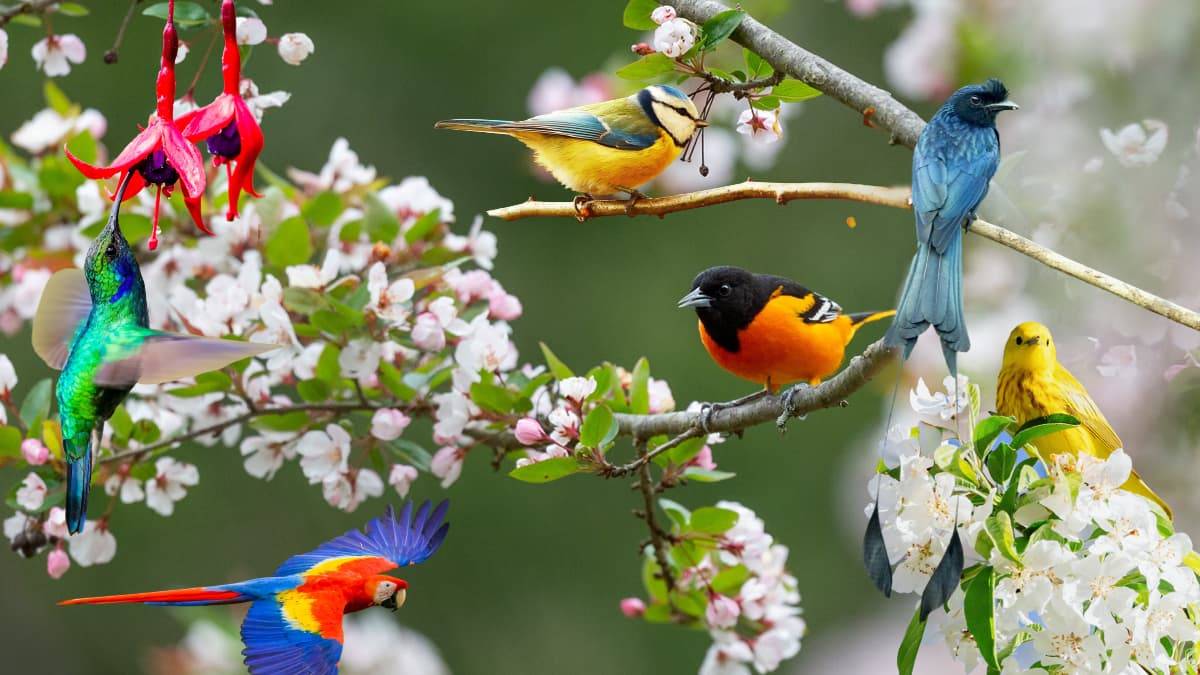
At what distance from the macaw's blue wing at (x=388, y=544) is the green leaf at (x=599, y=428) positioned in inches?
8.4

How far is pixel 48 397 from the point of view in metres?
1.94

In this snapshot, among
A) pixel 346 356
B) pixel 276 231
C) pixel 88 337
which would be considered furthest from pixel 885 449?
pixel 276 231

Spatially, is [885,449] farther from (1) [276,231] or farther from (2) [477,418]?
(1) [276,231]

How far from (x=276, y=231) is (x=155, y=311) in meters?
0.24

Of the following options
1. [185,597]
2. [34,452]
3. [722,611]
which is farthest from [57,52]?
[722,611]

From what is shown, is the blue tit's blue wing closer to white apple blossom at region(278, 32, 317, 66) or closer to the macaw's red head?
white apple blossom at region(278, 32, 317, 66)

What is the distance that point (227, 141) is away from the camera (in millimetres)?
1057

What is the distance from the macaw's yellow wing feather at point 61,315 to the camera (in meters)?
1.19

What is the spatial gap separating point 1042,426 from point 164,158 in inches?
28.4

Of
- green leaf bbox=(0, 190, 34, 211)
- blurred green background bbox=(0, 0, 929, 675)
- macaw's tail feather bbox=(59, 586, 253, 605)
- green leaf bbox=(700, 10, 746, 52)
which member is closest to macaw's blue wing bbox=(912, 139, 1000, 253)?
green leaf bbox=(700, 10, 746, 52)

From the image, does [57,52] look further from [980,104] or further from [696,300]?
[980,104]

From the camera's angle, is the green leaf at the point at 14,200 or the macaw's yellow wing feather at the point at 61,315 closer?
the macaw's yellow wing feather at the point at 61,315

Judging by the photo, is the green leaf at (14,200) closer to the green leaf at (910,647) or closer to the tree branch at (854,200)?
the tree branch at (854,200)

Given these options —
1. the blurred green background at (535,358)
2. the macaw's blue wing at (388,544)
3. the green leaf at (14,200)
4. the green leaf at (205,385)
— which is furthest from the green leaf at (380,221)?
the blurred green background at (535,358)
